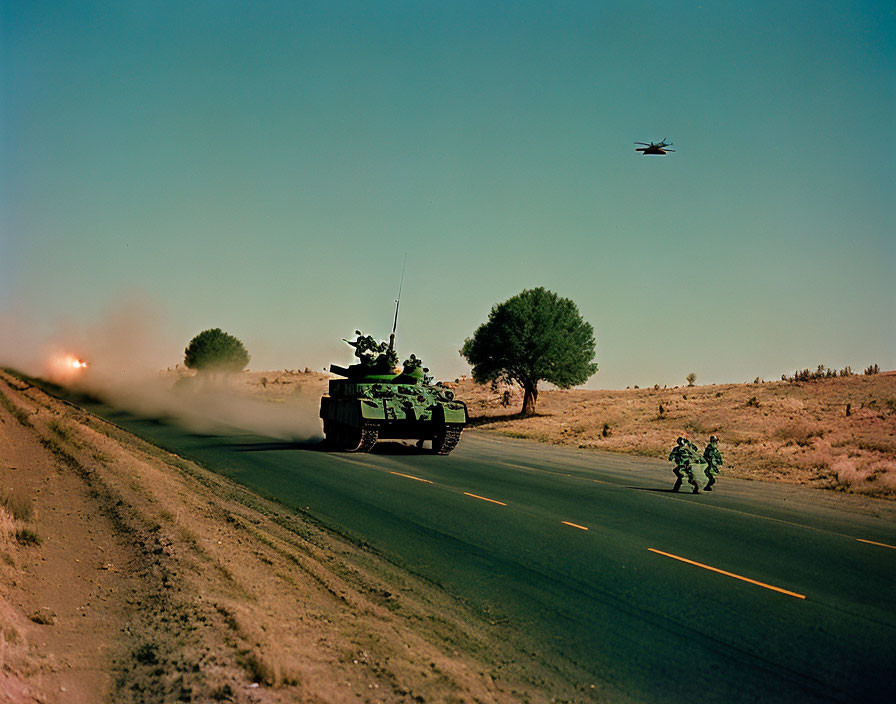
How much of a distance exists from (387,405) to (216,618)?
48.2 ft

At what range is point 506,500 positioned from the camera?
13500 mm

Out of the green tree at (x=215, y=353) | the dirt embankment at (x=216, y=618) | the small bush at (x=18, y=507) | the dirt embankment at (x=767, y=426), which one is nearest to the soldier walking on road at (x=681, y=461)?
the dirt embankment at (x=767, y=426)

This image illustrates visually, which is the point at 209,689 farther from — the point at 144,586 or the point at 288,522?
the point at 288,522

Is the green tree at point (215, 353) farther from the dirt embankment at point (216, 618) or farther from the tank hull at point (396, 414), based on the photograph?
the dirt embankment at point (216, 618)

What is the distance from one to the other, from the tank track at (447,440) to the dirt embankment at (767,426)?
9982 mm

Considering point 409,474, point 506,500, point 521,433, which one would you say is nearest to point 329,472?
point 409,474

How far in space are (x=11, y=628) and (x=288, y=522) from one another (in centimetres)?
552

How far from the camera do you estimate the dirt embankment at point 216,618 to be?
4.73 metres

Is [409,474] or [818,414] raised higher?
[818,414]

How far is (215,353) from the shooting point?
74.0 metres

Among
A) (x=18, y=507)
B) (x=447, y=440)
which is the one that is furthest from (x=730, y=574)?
(x=447, y=440)

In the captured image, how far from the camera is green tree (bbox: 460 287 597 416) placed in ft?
150

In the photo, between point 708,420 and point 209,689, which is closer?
point 209,689

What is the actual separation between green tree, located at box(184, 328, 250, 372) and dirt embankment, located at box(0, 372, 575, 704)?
6606 centimetres
